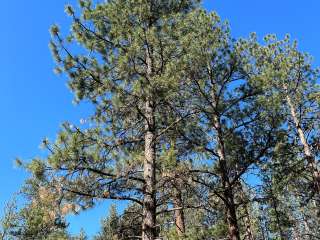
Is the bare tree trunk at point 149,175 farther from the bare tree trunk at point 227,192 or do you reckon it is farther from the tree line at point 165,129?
the bare tree trunk at point 227,192

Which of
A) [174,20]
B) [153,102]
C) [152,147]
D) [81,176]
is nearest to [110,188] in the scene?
[81,176]

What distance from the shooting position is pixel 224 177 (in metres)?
9.83

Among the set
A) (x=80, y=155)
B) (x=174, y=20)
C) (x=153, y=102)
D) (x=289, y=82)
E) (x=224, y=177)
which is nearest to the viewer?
(x=80, y=155)

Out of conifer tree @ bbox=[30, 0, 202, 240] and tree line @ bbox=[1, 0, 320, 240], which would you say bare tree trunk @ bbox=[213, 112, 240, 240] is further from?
conifer tree @ bbox=[30, 0, 202, 240]

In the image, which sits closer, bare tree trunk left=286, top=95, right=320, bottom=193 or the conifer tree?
the conifer tree

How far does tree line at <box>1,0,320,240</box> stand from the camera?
718cm

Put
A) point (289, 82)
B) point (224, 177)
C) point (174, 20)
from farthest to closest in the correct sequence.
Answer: point (289, 82) → point (224, 177) → point (174, 20)

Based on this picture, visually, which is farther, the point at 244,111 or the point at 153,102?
the point at 244,111

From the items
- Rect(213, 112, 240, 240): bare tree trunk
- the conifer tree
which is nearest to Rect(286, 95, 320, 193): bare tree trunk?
Rect(213, 112, 240, 240): bare tree trunk

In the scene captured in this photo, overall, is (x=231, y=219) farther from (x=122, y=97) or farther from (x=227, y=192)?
(x=122, y=97)

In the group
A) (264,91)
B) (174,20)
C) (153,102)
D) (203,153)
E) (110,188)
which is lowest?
(110,188)

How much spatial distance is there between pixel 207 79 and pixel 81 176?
491 centimetres

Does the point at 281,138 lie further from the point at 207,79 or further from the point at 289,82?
the point at 289,82

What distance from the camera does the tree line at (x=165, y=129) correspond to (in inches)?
283
